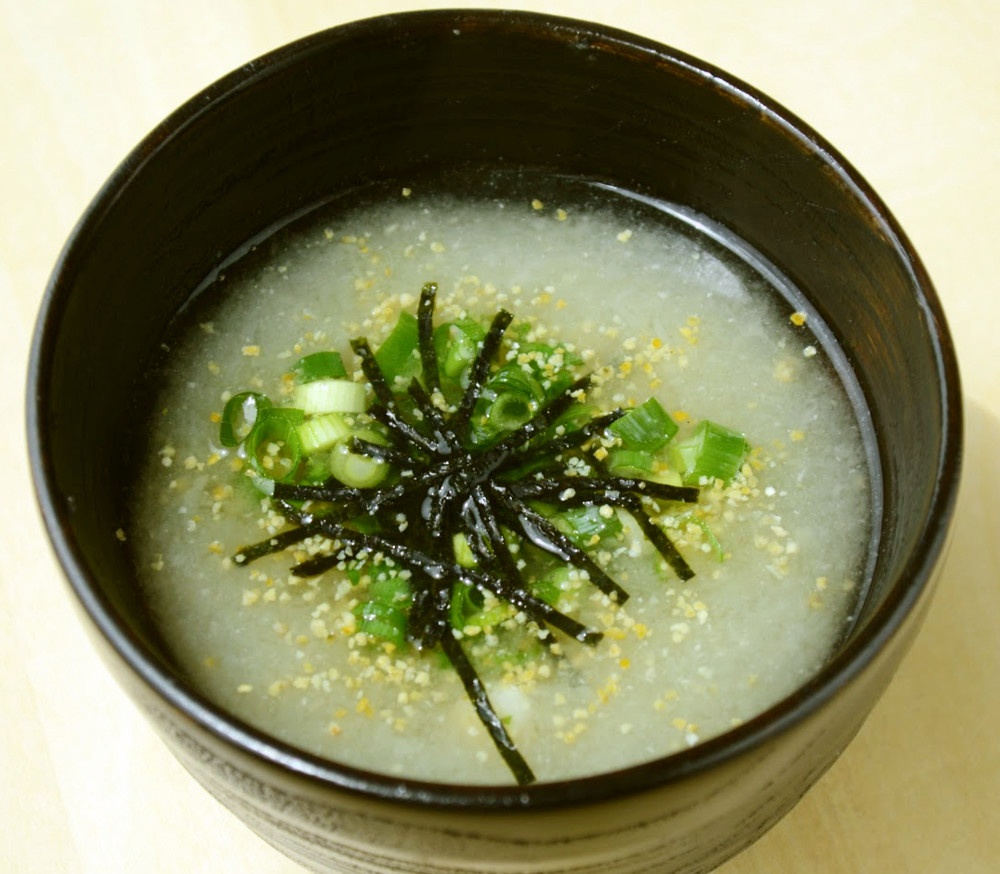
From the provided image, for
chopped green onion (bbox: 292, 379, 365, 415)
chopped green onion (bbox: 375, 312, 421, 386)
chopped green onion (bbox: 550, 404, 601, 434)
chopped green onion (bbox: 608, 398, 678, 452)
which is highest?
chopped green onion (bbox: 375, 312, 421, 386)

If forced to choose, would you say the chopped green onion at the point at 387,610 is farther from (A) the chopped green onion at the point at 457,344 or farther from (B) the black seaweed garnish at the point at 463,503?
(A) the chopped green onion at the point at 457,344

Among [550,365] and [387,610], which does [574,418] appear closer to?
[550,365]

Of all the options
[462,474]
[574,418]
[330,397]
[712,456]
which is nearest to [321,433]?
[330,397]

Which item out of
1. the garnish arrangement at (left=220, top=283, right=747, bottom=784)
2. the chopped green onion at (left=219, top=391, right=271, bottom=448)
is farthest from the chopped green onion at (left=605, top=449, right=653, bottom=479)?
the chopped green onion at (left=219, top=391, right=271, bottom=448)

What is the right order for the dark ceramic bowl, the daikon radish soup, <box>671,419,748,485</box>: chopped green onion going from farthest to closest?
<box>671,419,748,485</box>: chopped green onion, the daikon radish soup, the dark ceramic bowl

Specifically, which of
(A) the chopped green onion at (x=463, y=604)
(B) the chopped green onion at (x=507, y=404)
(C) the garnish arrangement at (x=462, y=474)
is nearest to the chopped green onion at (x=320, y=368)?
(C) the garnish arrangement at (x=462, y=474)

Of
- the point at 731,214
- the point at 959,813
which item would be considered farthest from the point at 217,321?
the point at 959,813

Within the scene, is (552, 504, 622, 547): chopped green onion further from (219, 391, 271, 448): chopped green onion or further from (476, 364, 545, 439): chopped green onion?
(219, 391, 271, 448): chopped green onion

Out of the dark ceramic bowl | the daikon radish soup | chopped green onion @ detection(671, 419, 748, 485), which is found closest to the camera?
the dark ceramic bowl
